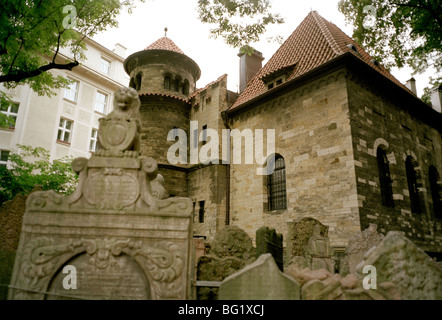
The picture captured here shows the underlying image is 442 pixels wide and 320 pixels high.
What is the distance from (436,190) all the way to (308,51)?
9.61 metres

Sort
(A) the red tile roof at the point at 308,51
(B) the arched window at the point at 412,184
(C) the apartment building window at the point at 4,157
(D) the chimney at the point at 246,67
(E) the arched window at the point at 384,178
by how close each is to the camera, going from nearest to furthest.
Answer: (E) the arched window at the point at 384,178
(A) the red tile roof at the point at 308,51
(B) the arched window at the point at 412,184
(D) the chimney at the point at 246,67
(C) the apartment building window at the point at 4,157

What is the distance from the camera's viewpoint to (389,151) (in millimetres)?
12219

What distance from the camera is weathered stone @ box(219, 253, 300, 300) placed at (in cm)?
319

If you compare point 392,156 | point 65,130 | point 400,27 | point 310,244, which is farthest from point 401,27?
point 65,130

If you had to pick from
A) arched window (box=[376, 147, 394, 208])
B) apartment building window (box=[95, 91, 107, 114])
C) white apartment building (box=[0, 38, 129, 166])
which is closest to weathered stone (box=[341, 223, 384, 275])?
arched window (box=[376, 147, 394, 208])

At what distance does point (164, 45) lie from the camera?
19297 millimetres

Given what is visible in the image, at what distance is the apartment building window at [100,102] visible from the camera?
2769 centimetres

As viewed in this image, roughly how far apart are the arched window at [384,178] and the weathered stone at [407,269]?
28.7 ft

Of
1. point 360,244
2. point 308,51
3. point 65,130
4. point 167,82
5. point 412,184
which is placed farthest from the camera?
point 65,130

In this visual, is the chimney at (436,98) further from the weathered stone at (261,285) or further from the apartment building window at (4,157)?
the apartment building window at (4,157)

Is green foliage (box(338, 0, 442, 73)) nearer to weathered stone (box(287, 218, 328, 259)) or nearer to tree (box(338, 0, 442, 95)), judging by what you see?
tree (box(338, 0, 442, 95))

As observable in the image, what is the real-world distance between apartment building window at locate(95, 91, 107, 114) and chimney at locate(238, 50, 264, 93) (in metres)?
15.5

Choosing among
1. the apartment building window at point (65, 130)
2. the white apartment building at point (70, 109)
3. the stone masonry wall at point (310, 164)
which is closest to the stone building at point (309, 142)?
the stone masonry wall at point (310, 164)

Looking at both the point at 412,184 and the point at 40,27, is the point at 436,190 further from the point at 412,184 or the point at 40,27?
the point at 40,27
